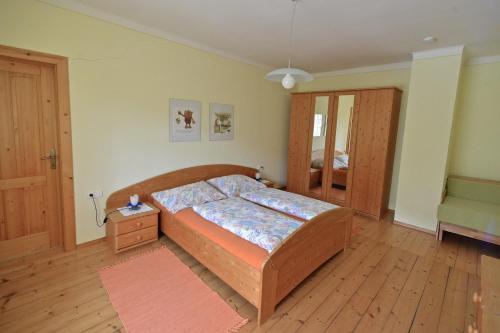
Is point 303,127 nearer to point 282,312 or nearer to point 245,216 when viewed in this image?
point 245,216

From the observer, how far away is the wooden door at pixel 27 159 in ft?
7.72

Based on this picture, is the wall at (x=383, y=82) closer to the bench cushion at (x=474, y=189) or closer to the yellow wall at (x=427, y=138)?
the yellow wall at (x=427, y=138)

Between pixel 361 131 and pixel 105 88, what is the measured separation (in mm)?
3640

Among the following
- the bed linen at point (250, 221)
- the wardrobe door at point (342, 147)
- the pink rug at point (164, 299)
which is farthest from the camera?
the wardrobe door at point (342, 147)

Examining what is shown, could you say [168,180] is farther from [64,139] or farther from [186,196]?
[64,139]

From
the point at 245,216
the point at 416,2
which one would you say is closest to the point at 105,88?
the point at 245,216

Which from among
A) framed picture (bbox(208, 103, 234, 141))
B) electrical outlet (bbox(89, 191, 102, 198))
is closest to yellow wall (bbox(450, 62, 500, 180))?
framed picture (bbox(208, 103, 234, 141))

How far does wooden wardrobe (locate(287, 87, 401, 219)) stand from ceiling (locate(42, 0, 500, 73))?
78cm

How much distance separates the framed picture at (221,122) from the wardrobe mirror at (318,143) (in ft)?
5.12

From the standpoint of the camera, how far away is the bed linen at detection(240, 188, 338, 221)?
2.78 m

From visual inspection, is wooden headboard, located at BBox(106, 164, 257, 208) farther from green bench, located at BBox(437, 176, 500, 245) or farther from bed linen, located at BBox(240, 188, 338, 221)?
green bench, located at BBox(437, 176, 500, 245)

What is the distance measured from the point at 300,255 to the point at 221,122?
2.46 m

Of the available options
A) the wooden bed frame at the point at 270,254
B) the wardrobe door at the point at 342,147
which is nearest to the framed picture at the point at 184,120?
the wooden bed frame at the point at 270,254

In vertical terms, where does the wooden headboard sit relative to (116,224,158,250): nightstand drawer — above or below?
above
